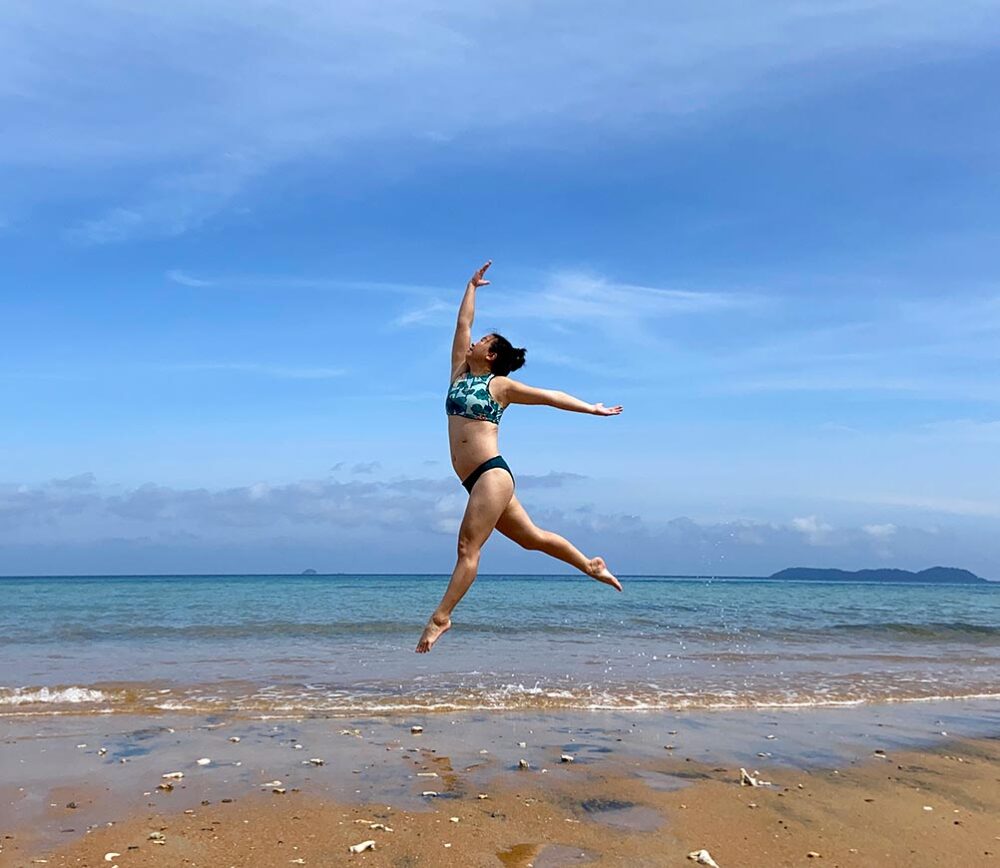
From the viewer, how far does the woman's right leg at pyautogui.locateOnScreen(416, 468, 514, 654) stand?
6.11 m

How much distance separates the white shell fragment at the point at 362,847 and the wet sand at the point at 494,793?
81 mm

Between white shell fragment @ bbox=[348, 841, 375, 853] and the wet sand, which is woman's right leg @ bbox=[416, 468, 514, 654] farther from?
the wet sand

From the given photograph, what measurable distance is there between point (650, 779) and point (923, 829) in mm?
2089

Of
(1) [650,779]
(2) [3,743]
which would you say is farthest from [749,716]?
(2) [3,743]

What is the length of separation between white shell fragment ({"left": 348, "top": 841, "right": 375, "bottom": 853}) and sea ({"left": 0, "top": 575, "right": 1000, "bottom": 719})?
483cm

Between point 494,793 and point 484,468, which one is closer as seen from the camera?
point 484,468

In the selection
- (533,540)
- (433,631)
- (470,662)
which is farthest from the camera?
(470,662)

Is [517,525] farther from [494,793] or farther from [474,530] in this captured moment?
[494,793]

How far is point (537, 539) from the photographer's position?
6473mm

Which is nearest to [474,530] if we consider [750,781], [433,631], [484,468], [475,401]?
[484,468]

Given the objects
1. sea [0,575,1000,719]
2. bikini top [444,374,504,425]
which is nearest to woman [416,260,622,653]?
bikini top [444,374,504,425]

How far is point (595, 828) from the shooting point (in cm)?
652

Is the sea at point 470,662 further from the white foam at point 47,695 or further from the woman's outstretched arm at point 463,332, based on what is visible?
the woman's outstretched arm at point 463,332

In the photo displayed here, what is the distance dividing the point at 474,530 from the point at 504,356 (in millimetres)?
1164
